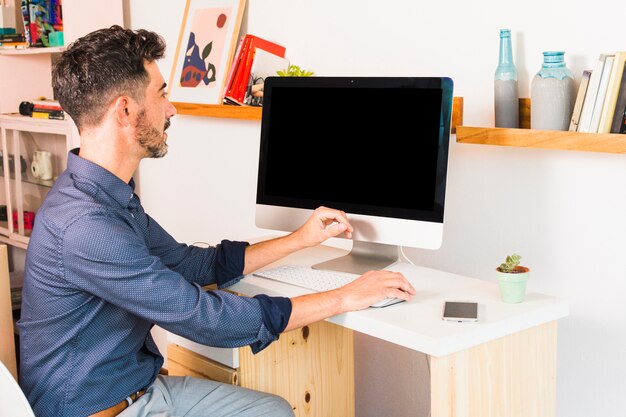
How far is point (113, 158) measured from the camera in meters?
1.83

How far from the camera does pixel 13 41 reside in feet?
12.8

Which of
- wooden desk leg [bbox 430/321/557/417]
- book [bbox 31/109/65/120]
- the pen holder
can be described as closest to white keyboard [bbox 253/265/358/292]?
wooden desk leg [bbox 430/321/557/417]

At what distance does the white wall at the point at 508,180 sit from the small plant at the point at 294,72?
51 mm

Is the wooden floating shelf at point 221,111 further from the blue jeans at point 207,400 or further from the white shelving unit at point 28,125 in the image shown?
the blue jeans at point 207,400

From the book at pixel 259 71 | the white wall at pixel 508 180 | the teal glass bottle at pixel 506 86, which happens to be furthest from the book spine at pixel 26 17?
the teal glass bottle at pixel 506 86

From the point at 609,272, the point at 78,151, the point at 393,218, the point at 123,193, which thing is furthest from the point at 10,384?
the point at 609,272

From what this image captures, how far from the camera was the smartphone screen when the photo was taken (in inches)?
65.8

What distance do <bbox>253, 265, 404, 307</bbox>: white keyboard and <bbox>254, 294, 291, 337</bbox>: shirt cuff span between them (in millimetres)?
189

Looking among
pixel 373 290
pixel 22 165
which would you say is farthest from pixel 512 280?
pixel 22 165

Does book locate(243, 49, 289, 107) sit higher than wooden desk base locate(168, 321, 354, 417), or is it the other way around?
book locate(243, 49, 289, 107)

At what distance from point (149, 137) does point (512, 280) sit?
840 millimetres

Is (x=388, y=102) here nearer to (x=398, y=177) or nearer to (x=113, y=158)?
(x=398, y=177)

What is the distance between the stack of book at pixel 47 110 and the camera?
11.8 feet

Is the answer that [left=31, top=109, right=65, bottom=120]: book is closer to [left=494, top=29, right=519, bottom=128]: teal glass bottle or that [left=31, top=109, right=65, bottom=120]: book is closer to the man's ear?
the man's ear
